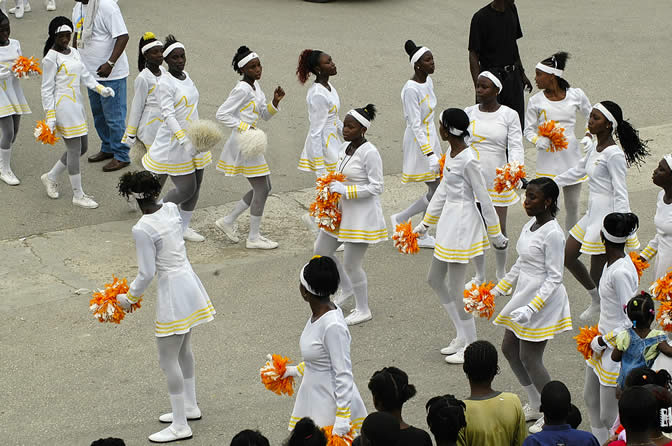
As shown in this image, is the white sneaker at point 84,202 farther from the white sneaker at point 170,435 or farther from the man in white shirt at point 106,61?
the white sneaker at point 170,435

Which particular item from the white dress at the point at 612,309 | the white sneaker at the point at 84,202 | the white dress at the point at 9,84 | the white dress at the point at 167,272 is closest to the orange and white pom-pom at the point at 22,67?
the white dress at the point at 9,84

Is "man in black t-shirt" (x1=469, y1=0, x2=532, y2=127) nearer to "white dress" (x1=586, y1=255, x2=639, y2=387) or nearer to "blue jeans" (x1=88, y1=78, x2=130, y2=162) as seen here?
"blue jeans" (x1=88, y1=78, x2=130, y2=162)

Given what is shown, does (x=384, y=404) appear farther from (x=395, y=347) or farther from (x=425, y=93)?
(x=425, y=93)

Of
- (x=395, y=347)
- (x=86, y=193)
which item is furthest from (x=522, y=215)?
(x=86, y=193)

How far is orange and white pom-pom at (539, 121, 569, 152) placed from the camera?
30.6ft

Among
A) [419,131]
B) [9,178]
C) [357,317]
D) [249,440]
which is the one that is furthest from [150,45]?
[249,440]

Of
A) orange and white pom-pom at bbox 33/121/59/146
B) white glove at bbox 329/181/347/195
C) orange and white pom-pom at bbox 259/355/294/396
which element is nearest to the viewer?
orange and white pom-pom at bbox 259/355/294/396

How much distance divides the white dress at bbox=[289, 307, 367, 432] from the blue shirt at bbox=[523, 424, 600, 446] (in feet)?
3.86

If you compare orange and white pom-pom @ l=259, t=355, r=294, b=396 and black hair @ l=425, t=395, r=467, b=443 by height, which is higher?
black hair @ l=425, t=395, r=467, b=443

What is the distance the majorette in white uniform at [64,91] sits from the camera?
10.7m

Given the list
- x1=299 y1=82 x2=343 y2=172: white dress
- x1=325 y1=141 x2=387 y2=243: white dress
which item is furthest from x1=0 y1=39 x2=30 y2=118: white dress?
x1=325 y1=141 x2=387 y2=243: white dress

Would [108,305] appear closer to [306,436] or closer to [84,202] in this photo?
[306,436]

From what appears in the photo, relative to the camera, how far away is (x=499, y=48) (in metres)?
10.9

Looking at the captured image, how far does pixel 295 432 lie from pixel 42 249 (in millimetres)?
6002
